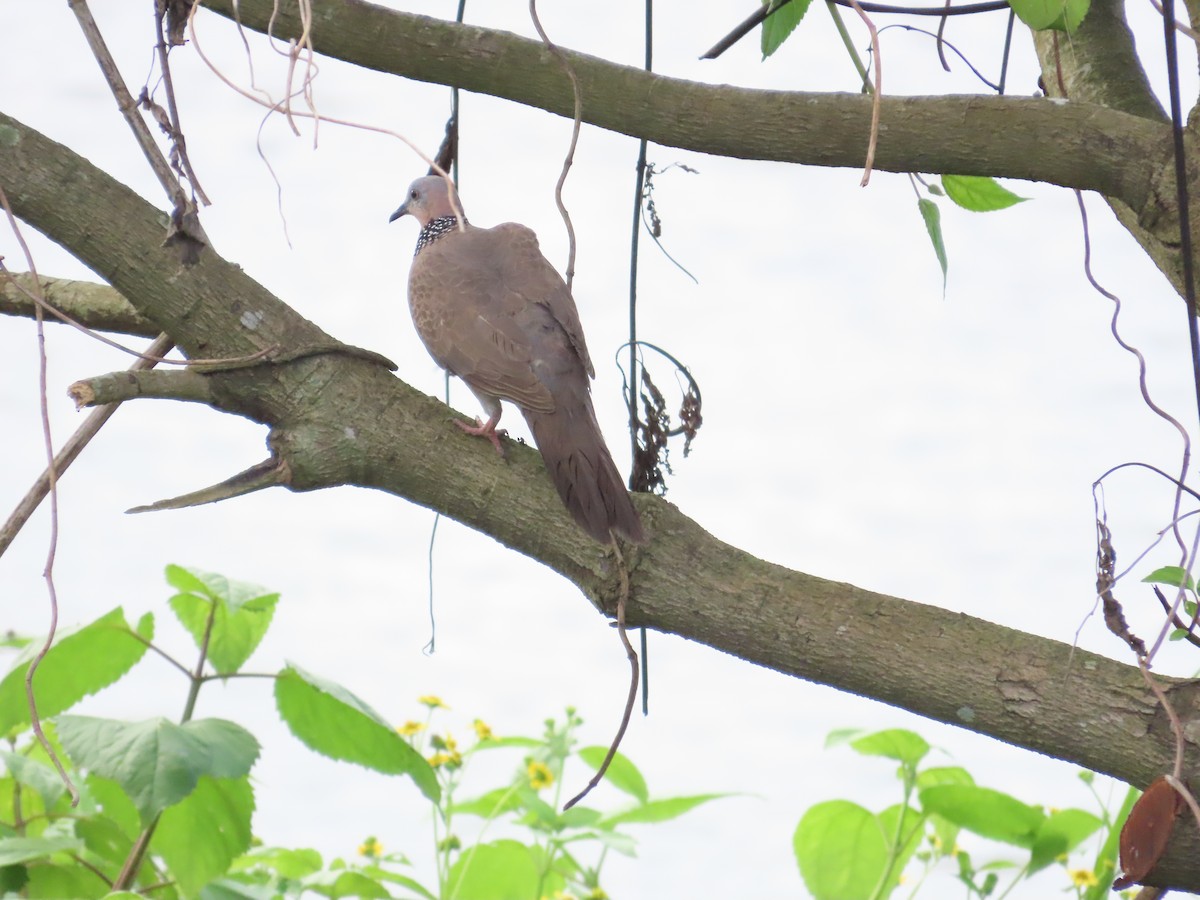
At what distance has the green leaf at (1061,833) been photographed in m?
1.74

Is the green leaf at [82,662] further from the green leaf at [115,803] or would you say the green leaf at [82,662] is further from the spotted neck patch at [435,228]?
the spotted neck patch at [435,228]

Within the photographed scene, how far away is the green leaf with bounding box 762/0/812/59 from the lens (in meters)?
1.40

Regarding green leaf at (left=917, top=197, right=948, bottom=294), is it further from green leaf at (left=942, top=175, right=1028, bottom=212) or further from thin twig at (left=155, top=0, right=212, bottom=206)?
thin twig at (left=155, top=0, right=212, bottom=206)

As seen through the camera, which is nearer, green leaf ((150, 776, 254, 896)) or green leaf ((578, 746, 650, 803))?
green leaf ((150, 776, 254, 896))

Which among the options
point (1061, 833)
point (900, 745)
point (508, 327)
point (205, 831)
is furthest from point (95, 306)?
point (1061, 833)

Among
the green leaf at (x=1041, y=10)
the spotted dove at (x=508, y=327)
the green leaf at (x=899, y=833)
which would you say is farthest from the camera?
the green leaf at (x=899, y=833)

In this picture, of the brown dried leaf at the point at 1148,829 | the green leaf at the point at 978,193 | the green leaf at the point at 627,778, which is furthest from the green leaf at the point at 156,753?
the green leaf at the point at 978,193

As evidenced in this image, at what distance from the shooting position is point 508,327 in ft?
5.89

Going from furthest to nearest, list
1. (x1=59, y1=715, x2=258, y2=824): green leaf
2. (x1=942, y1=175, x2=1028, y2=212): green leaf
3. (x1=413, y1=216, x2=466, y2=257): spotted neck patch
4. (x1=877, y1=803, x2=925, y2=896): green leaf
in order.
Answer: (x1=413, y1=216, x2=466, y2=257): spotted neck patch, (x1=877, y1=803, x2=925, y2=896): green leaf, (x1=942, y1=175, x2=1028, y2=212): green leaf, (x1=59, y1=715, x2=258, y2=824): green leaf

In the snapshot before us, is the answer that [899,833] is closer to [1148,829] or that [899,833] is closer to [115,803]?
[1148,829]

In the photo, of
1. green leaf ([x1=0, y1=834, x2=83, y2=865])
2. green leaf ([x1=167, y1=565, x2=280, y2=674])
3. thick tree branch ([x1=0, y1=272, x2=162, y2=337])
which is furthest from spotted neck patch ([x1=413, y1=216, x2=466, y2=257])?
green leaf ([x1=0, y1=834, x2=83, y2=865])

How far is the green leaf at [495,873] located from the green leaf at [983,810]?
563 millimetres

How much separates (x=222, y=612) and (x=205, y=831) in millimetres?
258

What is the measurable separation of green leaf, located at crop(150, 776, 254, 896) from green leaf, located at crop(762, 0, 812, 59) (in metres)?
1.03
